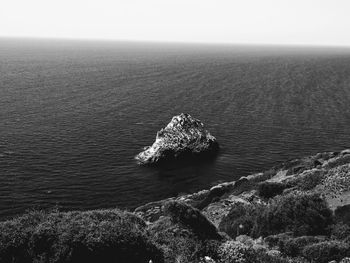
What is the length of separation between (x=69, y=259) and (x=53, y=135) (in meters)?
64.8

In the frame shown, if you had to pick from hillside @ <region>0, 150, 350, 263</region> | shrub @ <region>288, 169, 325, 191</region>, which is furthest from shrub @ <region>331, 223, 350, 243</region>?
shrub @ <region>288, 169, 325, 191</region>

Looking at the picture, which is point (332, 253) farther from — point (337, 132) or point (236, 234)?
point (337, 132)

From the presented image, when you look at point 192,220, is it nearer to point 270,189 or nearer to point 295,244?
point 295,244

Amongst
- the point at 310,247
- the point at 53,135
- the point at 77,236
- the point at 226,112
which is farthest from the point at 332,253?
the point at 226,112

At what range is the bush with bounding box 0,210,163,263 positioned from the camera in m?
19.7

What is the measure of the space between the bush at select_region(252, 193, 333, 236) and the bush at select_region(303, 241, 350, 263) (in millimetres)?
5911

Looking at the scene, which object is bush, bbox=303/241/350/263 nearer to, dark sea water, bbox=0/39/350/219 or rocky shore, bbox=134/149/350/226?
rocky shore, bbox=134/149/350/226

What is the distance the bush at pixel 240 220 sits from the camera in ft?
112

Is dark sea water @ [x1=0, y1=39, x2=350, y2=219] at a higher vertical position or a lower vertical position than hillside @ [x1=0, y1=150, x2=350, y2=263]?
lower

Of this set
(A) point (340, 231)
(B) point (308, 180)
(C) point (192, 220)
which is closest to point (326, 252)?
(A) point (340, 231)

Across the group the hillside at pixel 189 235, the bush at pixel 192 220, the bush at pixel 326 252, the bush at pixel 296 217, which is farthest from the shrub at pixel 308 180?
the bush at pixel 192 220

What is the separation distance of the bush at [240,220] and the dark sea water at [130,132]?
19.6 m

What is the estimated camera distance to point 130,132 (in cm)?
8531

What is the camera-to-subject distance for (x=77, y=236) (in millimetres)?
20078
